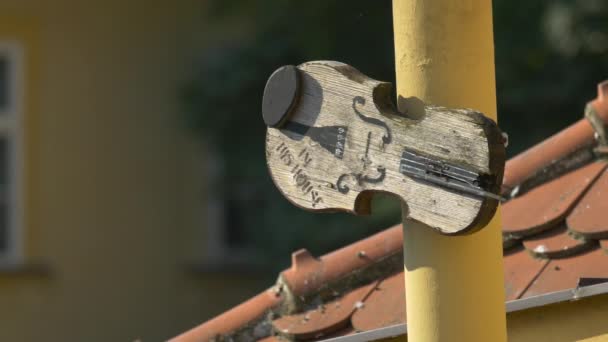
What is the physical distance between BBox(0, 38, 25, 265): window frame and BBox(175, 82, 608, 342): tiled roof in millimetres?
6538

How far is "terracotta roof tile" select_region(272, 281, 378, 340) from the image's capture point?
2.41 m

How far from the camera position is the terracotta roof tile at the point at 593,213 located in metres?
2.29

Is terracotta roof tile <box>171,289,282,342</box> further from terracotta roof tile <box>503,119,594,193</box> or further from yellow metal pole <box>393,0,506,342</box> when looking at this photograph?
yellow metal pole <box>393,0,506,342</box>

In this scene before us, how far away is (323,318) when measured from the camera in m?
2.46

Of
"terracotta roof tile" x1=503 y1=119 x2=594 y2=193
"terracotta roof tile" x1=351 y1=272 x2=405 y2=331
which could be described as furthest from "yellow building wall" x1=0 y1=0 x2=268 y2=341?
"terracotta roof tile" x1=351 y1=272 x2=405 y2=331

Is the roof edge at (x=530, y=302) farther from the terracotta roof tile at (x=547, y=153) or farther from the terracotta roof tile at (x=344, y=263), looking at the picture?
the terracotta roof tile at (x=547, y=153)

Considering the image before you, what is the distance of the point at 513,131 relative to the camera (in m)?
6.60

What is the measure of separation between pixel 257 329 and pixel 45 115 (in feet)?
21.6

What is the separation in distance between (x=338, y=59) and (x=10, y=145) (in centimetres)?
313

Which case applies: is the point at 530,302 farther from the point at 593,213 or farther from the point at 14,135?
the point at 14,135

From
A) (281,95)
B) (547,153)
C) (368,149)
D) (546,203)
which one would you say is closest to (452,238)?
(368,149)

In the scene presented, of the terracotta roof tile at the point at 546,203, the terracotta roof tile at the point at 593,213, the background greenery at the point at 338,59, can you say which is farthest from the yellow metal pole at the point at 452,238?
the background greenery at the point at 338,59

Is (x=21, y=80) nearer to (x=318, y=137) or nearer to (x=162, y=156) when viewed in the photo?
(x=162, y=156)

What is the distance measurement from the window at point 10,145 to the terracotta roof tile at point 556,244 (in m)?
6.89
